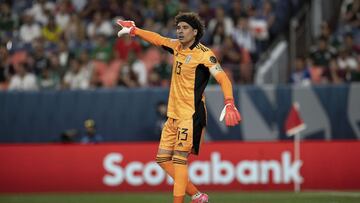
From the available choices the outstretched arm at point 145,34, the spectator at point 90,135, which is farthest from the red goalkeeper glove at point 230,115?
the spectator at point 90,135

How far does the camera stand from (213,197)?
17.6m

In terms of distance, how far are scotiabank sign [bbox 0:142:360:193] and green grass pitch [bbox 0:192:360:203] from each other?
103cm

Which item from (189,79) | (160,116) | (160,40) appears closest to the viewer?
(189,79)

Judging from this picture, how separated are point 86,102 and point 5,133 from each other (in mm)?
2127

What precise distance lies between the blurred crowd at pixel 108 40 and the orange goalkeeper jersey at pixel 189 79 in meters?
9.83

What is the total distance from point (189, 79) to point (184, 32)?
0.61 metres

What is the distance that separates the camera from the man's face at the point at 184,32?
12.6 metres

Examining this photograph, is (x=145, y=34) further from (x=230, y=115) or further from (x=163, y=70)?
(x=163, y=70)

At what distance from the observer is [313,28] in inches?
1017


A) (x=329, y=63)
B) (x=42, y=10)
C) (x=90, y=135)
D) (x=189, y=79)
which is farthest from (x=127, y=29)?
(x=42, y=10)

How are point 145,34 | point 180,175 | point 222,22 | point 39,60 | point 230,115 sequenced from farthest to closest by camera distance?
1. point 39,60
2. point 222,22
3. point 145,34
4. point 180,175
5. point 230,115

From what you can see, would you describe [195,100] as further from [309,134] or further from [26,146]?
[309,134]

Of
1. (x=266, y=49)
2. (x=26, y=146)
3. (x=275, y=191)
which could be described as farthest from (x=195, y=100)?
(x=266, y=49)

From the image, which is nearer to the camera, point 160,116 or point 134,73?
point 160,116
